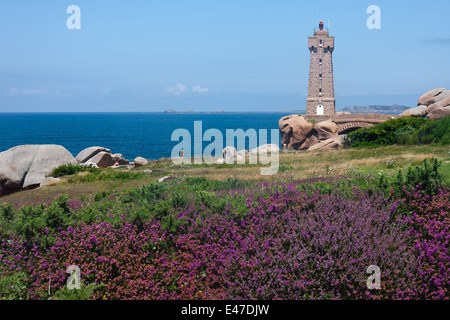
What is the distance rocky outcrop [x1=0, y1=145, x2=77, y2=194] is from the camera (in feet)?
82.0

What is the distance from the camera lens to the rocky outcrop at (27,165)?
2500cm

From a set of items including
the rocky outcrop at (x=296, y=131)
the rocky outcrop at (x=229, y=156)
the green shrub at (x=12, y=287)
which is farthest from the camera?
the rocky outcrop at (x=296, y=131)

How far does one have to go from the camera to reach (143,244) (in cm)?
662

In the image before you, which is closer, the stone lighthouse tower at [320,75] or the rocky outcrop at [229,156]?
the rocky outcrop at [229,156]

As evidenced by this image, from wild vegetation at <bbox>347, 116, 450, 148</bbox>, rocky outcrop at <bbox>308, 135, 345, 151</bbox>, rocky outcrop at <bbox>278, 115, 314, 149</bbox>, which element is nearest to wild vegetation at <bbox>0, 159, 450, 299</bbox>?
wild vegetation at <bbox>347, 116, 450, 148</bbox>

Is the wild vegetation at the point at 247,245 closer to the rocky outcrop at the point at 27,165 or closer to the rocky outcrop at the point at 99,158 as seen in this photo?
the rocky outcrop at the point at 27,165

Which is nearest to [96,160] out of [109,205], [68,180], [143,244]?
[68,180]

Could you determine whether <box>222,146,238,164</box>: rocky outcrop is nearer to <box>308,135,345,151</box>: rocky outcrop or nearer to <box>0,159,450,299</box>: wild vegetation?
<box>308,135,345,151</box>: rocky outcrop

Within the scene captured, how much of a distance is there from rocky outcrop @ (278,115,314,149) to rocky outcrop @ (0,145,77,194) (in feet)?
91.1

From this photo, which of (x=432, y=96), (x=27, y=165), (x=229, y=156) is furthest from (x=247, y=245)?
(x=432, y=96)

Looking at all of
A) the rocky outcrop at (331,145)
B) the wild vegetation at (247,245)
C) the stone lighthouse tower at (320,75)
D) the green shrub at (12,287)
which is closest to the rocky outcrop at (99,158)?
the rocky outcrop at (331,145)

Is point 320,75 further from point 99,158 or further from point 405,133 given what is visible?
point 99,158

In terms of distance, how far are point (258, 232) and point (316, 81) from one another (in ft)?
188

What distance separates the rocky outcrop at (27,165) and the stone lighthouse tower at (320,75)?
41093 mm
